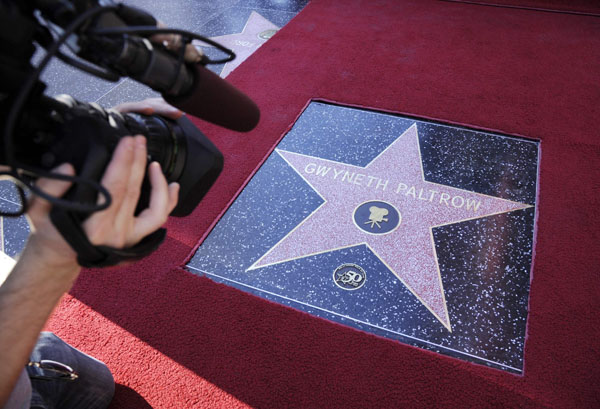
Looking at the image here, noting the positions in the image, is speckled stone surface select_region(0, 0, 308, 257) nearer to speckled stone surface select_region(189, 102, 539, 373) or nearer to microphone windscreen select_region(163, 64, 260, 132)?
speckled stone surface select_region(189, 102, 539, 373)

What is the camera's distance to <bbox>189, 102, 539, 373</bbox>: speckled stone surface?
125 centimetres

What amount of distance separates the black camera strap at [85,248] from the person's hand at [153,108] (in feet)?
0.85

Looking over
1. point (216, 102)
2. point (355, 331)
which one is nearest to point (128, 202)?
point (216, 102)

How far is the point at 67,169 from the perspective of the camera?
53 centimetres

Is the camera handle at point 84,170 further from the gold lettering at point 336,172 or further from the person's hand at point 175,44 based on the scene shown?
the gold lettering at point 336,172

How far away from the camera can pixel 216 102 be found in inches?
→ 28.5

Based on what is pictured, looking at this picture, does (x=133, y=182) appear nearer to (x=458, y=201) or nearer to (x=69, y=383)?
(x=69, y=383)

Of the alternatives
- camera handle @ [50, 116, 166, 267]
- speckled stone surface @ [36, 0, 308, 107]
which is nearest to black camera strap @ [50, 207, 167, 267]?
camera handle @ [50, 116, 166, 267]

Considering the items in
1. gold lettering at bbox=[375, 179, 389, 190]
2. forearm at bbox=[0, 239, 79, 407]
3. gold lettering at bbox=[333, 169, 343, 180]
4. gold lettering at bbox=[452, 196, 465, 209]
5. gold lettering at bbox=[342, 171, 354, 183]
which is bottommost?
gold lettering at bbox=[452, 196, 465, 209]

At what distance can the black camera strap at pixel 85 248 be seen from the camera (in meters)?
0.54

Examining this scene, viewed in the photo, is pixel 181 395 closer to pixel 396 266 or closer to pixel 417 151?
pixel 396 266

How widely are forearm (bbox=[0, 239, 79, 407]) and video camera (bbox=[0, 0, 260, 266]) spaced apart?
2.8 inches

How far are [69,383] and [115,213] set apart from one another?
66cm

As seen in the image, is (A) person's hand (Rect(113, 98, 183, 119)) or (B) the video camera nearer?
(B) the video camera
